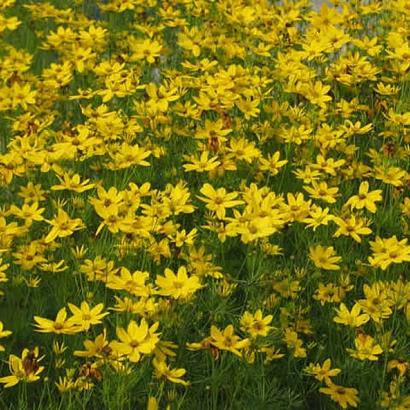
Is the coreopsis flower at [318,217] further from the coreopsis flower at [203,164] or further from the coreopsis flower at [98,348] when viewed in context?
the coreopsis flower at [98,348]

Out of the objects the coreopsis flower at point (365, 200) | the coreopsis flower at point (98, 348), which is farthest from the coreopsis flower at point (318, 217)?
the coreopsis flower at point (98, 348)

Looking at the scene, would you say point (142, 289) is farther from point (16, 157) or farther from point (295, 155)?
point (295, 155)

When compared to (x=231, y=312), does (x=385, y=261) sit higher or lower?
higher

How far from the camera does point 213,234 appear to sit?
3.59 metres

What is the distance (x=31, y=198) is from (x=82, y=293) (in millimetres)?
768

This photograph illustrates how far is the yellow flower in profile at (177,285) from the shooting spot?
290 cm

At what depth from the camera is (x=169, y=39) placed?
19.7 ft

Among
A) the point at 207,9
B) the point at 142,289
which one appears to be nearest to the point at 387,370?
the point at 142,289

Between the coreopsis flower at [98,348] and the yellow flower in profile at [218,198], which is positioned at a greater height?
the yellow flower in profile at [218,198]

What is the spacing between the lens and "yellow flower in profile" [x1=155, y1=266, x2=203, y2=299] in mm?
2900

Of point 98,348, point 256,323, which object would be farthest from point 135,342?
point 256,323

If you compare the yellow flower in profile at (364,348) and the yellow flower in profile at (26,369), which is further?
the yellow flower in profile at (364,348)

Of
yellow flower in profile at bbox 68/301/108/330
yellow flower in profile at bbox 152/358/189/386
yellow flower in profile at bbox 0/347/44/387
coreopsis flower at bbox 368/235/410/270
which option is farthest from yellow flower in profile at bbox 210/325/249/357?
coreopsis flower at bbox 368/235/410/270

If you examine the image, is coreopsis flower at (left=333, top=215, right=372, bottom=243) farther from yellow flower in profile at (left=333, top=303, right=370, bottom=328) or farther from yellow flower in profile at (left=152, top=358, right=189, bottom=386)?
yellow flower in profile at (left=152, top=358, right=189, bottom=386)
